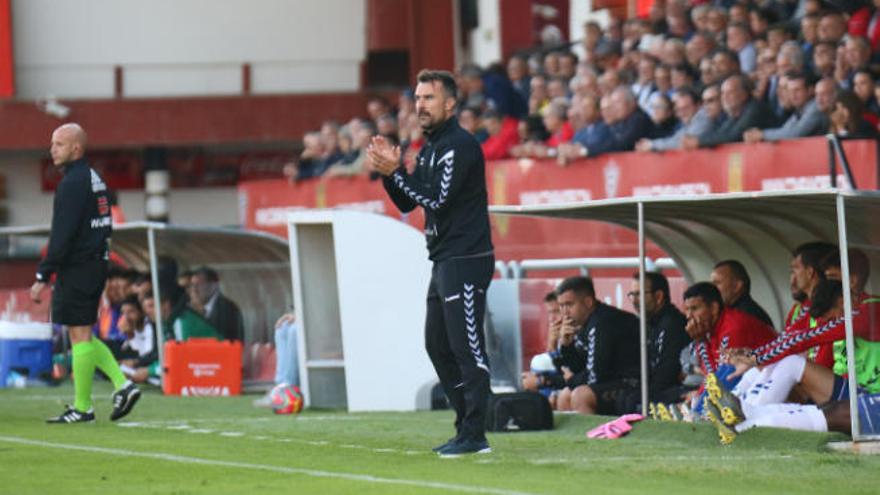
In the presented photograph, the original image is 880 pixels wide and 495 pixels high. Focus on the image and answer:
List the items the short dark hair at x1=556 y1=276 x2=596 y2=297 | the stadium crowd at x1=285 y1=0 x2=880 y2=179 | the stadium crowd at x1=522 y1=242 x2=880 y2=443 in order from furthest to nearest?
the stadium crowd at x1=285 y1=0 x2=880 y2=179 → the short dark hair at x1=556 y1=276 x2=596 y2=297 → the stadium crowd at x1=522 y1=242 x2=880 y2=443

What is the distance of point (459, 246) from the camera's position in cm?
1146

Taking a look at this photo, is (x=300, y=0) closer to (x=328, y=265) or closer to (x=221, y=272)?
(x=221, y=272)

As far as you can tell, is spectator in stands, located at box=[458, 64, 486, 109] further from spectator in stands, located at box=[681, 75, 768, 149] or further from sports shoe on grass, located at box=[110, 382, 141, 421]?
sports shoe on grass, located at box=[110, 382, 141, 421]

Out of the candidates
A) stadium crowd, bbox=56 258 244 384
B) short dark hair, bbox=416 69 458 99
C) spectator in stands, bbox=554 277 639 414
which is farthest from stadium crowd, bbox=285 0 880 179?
short dark hair, bbox=416 69 458 99

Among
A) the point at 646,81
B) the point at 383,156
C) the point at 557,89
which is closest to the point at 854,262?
the point at 383,156

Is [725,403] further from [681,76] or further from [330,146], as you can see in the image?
[330,146]

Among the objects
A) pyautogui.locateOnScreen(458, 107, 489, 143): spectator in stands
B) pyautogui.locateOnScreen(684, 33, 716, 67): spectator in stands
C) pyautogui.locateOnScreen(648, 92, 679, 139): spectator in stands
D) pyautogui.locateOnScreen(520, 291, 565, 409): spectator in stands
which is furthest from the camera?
pyautogui.locateOnScreen(458, 107, 489, 143): spectator in stands

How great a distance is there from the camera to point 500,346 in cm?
1686

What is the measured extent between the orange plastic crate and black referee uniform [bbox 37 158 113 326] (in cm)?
488

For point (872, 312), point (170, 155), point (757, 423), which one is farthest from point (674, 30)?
point (170, 155)

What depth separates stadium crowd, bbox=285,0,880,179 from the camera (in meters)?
17.6

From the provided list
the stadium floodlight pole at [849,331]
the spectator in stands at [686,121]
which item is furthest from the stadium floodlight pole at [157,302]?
the stadium floodlight pole at [849,331]

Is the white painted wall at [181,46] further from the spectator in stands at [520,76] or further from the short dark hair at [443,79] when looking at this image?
the short dark hair at [443,79]

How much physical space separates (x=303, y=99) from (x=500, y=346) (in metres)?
19.1
